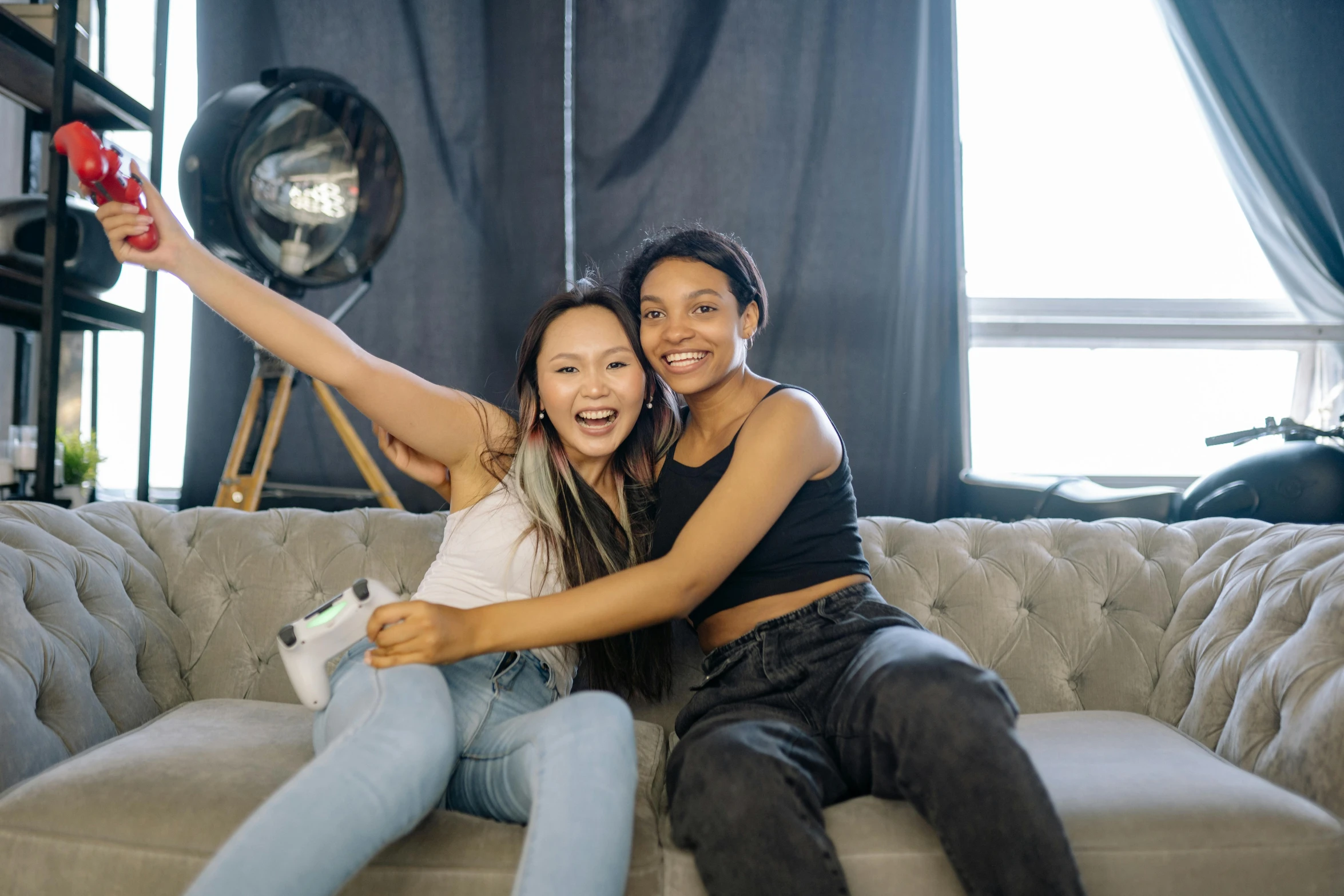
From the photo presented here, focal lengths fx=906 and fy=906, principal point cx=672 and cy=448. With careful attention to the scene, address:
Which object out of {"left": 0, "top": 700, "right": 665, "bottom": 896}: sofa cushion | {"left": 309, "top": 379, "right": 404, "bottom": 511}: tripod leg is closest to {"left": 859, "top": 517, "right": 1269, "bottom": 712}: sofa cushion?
{"left": 0, "top": 700, "right": 665, "bottom": 896}: sofa cushion

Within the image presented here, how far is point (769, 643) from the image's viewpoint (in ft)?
4.17

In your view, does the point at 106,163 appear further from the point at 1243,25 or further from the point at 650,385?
the point at 1243,25

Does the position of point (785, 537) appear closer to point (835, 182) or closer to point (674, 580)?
point (674, 580)

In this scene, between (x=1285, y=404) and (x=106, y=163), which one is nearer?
(x=106, y=163)

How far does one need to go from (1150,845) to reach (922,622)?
0.60 m

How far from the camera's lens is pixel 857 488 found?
2.91 metres

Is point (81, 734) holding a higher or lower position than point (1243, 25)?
lower

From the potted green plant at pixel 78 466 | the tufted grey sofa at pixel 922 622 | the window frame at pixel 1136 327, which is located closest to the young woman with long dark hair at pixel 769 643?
the tufted grey sofa at pixel 922 622

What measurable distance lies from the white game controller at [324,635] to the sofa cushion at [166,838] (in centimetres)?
13

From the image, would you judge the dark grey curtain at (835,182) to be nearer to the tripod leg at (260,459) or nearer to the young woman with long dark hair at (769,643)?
the tripod leg at (260,459)

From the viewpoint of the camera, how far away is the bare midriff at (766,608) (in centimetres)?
133

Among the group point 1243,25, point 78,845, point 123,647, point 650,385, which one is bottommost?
point 78,845

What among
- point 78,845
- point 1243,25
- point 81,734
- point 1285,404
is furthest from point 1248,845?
point 1243,25

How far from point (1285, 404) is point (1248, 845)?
2.46 meters
